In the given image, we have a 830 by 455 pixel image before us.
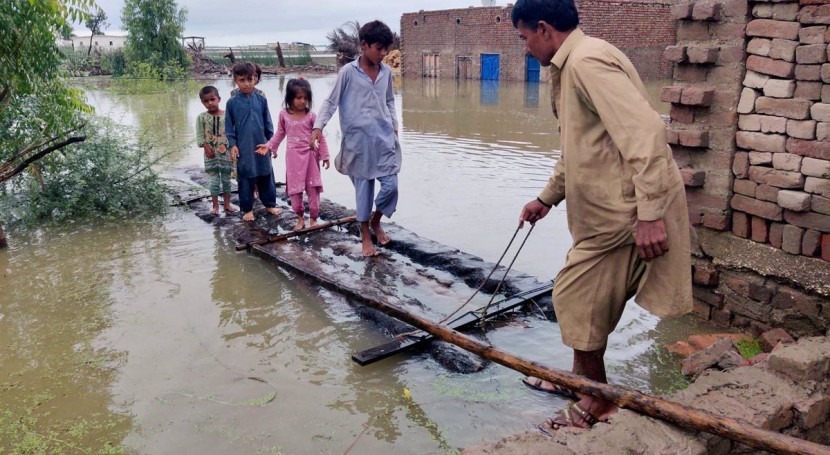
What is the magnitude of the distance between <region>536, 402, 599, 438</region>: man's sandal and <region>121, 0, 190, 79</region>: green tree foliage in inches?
1412

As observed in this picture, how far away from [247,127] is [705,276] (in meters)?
4.56

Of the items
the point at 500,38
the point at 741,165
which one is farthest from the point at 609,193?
the point at 500,38

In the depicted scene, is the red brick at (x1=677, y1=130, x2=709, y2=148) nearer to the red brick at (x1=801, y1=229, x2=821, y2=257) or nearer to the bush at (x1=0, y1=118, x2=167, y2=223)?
the red brick at (x1=801, y1=229, x2=821, y2=257)

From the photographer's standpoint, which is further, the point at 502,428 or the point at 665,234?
the point at 502,428

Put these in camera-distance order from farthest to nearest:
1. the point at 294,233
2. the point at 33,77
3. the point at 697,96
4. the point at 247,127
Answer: the point at 247,127 → the point at 294,233 → the point at 33,77 → the point at 697,96

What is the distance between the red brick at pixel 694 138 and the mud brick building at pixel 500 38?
20854 mm

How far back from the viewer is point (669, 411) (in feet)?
8.00

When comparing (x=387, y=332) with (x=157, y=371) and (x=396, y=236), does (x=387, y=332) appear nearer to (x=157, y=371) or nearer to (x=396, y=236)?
(x=157, y=371)

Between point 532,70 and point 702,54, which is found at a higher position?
point 532,70

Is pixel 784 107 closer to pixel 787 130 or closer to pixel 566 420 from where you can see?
pixel 787 130

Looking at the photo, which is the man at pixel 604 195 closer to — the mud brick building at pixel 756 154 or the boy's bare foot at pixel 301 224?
the mud brick building at pixel 756 154

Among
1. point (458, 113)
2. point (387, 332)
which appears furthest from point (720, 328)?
point (458, 113)

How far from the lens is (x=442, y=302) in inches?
190

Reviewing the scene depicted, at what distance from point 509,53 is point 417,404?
1114 inches
